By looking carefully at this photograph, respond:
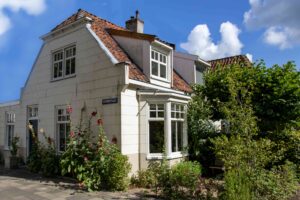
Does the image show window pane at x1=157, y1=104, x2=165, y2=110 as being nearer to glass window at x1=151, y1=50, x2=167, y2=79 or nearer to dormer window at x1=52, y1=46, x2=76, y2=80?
glass window at x1=151, y1=50, x2=167, y2=79

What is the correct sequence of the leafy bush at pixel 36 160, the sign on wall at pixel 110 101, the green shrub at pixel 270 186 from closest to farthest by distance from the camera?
the green shrub at pixel 270 186, the sign on wall at pixel 110 101, the leafy bush at pixel 36 160

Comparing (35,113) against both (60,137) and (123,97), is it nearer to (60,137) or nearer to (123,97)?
(60,137)

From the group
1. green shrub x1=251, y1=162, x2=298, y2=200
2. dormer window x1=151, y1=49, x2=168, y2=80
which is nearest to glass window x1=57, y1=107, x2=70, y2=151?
dormer window x1=151, y1=49, x2=168, y2=80

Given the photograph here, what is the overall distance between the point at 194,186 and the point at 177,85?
7.51 meters

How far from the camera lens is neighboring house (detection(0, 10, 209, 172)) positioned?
11227 millimetres

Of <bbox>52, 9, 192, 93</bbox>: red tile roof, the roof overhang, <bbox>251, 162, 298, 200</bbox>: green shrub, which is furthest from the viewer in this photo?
the roof overhang

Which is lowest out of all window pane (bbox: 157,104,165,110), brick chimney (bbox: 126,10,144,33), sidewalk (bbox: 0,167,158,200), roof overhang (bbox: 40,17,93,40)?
sidewalk (bbox: 0,167,158,200)

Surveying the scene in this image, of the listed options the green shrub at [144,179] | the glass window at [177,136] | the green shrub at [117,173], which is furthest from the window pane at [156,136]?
the green shrub at [117,173]

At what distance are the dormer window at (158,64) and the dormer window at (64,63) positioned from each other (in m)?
3.66

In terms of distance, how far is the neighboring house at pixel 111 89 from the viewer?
11.2 m

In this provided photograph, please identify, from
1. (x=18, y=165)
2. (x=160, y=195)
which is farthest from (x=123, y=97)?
(x=18, y=165)

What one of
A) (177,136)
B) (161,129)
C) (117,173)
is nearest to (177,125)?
(177,136)

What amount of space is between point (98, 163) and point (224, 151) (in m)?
4.64

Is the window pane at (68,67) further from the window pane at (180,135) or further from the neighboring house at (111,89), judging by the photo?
the window pane at (180,135)
